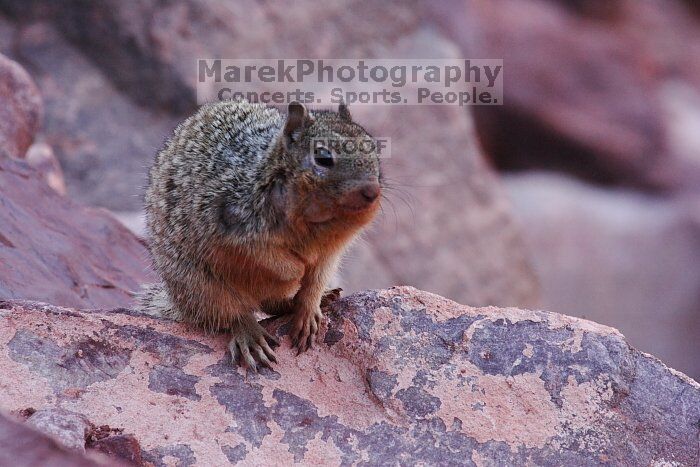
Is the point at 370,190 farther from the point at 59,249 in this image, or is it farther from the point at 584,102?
the point at 584,102

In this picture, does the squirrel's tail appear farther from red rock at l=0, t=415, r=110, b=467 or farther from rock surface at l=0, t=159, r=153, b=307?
red rock at l=0, t=415, r=110, b=467

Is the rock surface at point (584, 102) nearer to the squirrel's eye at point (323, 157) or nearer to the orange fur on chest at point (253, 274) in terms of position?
the orange fur on chest at point (253, 274)

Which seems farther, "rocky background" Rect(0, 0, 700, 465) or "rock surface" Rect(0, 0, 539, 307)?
"rock surface" Rect(0, 0, 539, 307)

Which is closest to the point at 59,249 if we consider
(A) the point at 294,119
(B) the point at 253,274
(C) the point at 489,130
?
(B) the point at 253,274

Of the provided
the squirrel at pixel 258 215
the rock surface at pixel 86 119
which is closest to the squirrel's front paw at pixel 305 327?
the squirrel at pixel 258 215

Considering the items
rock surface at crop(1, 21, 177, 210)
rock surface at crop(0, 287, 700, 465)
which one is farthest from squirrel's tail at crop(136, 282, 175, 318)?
rock surface at crop(1, 21, 177, 210)

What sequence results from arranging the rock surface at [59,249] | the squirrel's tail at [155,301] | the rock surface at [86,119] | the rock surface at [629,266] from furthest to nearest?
the rock surface at [629,266] → the rock surface at [86,119] → the rock surface at [59,249] → the squirrel's tail at [155,301]
